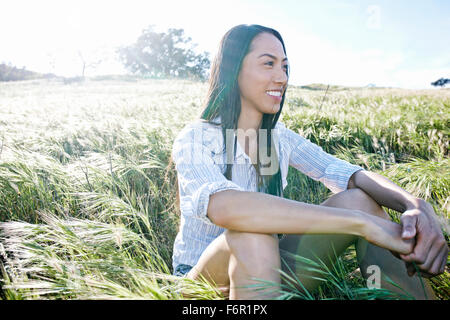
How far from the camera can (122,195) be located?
2326 millimetres

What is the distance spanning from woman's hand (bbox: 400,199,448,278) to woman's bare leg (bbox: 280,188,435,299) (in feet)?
0.22

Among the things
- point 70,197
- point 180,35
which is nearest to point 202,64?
point 180,35

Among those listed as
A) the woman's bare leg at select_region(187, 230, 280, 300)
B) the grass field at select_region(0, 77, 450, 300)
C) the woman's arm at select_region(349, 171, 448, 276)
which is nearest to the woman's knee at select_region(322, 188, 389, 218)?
the woman's arm at select_region(349, 171, 448, 276)

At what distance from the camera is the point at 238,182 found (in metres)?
1.55

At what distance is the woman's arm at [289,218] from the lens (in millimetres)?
1089

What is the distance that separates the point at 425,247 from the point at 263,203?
62 centimetres

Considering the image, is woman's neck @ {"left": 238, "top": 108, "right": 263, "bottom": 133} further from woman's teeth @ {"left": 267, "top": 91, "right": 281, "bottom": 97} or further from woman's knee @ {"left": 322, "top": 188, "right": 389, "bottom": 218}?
woman's knee @ {"left": 322, "top": 188, "right": 389, "bottom": 218}

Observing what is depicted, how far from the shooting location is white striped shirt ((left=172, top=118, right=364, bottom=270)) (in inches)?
47.5

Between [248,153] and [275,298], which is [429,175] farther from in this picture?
[275,298]

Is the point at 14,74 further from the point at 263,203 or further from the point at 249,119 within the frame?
the point at 263,203

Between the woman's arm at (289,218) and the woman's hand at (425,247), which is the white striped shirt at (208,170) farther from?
the woman's hand at (425,247)

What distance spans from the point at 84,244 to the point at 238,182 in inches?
30.2

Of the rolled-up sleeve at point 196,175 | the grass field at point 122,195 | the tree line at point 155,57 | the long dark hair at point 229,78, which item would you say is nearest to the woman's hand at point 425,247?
the grass field at point 122,195

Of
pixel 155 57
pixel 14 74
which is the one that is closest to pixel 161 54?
pixel 155 57
